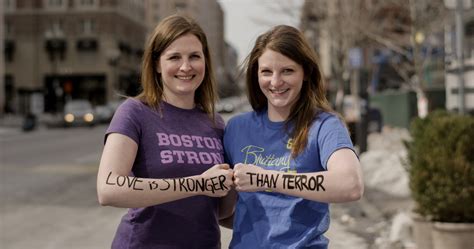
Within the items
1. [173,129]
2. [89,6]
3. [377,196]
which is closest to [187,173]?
[173,129]

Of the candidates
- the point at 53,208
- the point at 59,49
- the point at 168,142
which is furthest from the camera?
the point at 59,49

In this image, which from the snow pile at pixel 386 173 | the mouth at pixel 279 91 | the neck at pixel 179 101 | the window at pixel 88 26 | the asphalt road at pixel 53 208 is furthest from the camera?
the window at pixel 88 26

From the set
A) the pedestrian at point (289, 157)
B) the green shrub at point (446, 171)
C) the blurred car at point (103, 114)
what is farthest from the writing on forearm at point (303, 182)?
the blurred car at point (103, 114)

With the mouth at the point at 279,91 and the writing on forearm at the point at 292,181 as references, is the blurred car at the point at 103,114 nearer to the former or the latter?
the mouth at the point at 279,91

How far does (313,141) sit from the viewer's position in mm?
2305

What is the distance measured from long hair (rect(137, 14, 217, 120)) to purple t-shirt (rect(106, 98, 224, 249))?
0.09m

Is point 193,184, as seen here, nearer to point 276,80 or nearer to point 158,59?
point 276,80

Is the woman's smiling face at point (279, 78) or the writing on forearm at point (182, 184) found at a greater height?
the woman's smiling face at point (279, 78)

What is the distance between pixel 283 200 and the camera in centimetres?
230

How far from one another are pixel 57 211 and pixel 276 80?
8.18 m

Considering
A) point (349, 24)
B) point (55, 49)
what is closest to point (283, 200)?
point (349, 24)

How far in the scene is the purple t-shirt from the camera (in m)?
2.47

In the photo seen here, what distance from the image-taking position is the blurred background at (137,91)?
26.6 ft

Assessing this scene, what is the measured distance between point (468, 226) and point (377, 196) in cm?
495
